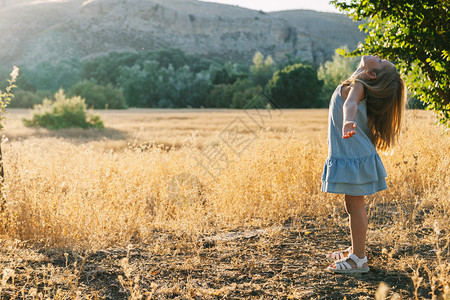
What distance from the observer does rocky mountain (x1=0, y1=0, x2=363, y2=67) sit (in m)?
95.6

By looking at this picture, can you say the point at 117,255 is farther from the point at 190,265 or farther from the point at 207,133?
the point at 207,133

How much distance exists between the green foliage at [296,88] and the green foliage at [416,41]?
39.8m

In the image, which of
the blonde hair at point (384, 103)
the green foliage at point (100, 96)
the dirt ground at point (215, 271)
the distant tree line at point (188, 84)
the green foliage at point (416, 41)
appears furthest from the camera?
the distant tree line at point (188, 84)

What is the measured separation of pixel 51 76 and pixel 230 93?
2387 cm

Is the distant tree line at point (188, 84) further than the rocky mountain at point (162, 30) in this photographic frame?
No

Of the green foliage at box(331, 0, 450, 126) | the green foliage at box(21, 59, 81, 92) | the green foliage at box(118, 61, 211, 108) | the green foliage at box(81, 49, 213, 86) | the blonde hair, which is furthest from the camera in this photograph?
the green foliage at box(81, 49, 213, 86)

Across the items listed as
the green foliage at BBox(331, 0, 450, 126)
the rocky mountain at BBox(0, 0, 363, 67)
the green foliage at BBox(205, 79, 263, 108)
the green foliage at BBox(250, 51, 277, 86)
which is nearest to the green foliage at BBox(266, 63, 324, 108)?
the green foliage at BBox(205, 79, 263, 108)

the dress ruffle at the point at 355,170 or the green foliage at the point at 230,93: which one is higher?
the green foliage at the point at 230,93

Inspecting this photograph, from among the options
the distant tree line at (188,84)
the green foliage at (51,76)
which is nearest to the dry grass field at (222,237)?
the distant tree line at (188,84)

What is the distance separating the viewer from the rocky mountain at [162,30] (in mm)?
95562

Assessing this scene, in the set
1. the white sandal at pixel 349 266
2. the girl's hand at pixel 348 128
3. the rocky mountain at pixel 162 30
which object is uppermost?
the rocky mountain at pixel 162 30

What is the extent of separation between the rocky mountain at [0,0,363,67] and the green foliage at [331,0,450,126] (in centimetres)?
9227

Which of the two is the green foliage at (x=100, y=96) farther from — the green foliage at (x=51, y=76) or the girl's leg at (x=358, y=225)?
the girl's leg at (x=358, y=225)

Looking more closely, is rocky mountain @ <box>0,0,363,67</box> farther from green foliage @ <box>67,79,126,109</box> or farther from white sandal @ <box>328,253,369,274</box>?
white sandal @ <box>328,253,369,274</box>
